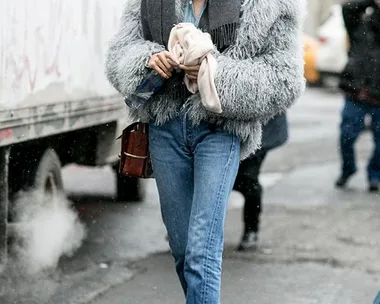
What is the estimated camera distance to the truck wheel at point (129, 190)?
925 centimetres

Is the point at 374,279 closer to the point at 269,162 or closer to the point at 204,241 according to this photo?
the point at 204,241

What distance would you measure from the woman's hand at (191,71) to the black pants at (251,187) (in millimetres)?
2767

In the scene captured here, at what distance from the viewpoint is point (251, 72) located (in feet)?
14.3

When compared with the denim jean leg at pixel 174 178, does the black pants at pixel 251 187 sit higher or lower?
lower

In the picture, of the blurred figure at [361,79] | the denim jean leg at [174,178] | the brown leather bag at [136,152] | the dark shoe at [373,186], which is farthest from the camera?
the dark shoe at [373,186]

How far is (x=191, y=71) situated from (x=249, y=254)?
3188 mm

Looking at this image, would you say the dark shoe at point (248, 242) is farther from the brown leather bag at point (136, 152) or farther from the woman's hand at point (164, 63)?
the woman's hand at point (164, 63)

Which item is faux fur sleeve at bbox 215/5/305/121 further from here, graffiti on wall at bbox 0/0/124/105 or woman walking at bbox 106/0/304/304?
graffiti on wall at bbox 0/0/124/105

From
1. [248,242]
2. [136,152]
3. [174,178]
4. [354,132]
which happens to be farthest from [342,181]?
[174,178]

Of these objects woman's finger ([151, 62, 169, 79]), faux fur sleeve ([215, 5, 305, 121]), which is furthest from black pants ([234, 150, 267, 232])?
woman's finger ([151, 62, 169, 79])

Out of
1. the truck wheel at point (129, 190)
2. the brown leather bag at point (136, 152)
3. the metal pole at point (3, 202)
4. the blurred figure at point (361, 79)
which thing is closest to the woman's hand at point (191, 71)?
the brown leather bag at point (136, 152)

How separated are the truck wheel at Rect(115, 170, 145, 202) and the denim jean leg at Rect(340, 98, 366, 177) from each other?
2392 mm

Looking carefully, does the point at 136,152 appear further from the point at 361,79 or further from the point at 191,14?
the point at 361,79

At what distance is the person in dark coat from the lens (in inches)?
281
